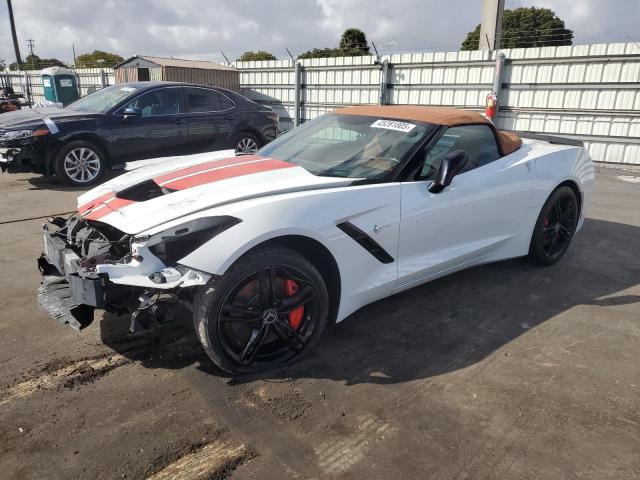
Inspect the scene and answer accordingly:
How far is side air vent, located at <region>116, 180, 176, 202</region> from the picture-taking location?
2979 mm

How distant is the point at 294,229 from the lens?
8.80 ft

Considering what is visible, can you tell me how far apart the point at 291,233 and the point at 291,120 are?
13406 mm

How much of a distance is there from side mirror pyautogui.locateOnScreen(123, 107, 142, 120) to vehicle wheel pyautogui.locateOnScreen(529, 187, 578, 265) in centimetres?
585

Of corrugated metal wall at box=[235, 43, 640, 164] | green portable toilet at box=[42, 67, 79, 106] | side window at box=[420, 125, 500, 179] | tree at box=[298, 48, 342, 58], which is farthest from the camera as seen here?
tree at box=[298, 48, 342, 58]

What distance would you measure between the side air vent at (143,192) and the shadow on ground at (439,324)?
854mm

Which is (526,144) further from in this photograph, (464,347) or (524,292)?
(464,347)

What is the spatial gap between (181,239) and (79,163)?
5.95m

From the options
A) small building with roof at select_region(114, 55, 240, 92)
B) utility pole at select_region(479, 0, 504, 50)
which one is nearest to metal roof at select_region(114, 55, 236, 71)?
small building with roof at select_region(114, 55, 240, 92)

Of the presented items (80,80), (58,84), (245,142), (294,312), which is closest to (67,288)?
(294,312)

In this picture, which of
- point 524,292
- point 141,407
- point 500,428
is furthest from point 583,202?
point 141,407

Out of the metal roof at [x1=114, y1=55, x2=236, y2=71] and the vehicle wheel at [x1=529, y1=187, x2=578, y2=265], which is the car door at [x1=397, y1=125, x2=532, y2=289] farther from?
the metal roof at [x1=114, y1=55, x2=236, y2=71]

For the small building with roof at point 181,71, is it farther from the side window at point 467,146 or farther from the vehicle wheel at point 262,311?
the vehicle wheel at point 262,311

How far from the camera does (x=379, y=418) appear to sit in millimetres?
2467

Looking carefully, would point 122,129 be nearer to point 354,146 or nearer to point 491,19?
point 354,146
